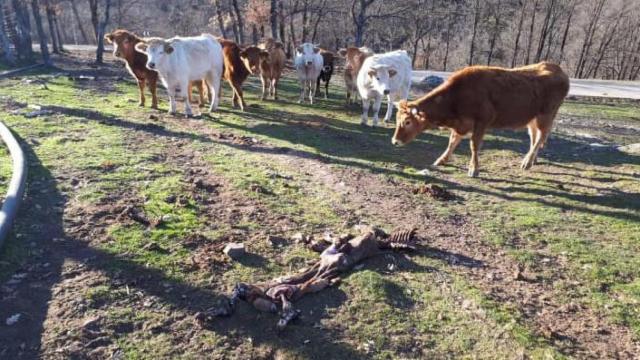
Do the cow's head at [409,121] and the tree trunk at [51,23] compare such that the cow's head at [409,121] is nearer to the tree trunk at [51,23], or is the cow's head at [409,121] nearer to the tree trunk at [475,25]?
the tree trunk at [51,23]

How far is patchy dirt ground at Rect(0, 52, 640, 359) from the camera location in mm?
3754

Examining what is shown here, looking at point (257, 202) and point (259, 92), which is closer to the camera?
point (257, 202)

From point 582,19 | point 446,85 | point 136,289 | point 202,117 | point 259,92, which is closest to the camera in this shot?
point 136,289

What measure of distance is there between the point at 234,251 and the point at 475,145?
4.81 metres

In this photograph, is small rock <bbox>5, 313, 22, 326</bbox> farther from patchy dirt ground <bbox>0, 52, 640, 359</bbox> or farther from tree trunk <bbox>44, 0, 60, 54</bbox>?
tree trunk <bbox>44, 0, 60, 54</bbox>

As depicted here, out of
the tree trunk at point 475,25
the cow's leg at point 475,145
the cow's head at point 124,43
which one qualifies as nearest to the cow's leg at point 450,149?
the cow's leg at point 475,145

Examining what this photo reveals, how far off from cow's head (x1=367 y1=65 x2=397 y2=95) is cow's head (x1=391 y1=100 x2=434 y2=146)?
3.34 m

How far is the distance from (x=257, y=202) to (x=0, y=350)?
343 cm

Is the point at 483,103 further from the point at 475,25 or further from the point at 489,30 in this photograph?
the point at 489,30

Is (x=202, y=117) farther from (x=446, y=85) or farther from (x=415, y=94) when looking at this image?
(x=415, y=94)

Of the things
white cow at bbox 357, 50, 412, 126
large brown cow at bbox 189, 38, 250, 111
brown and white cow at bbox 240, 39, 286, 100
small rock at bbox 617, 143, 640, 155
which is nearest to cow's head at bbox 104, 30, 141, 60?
large brown cow at bbox 189, 38, 250, 111

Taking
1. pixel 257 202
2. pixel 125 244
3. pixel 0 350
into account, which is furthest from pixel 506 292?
pixel 0 350

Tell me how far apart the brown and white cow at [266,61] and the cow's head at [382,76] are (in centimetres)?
456

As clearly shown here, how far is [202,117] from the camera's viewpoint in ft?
38.1
